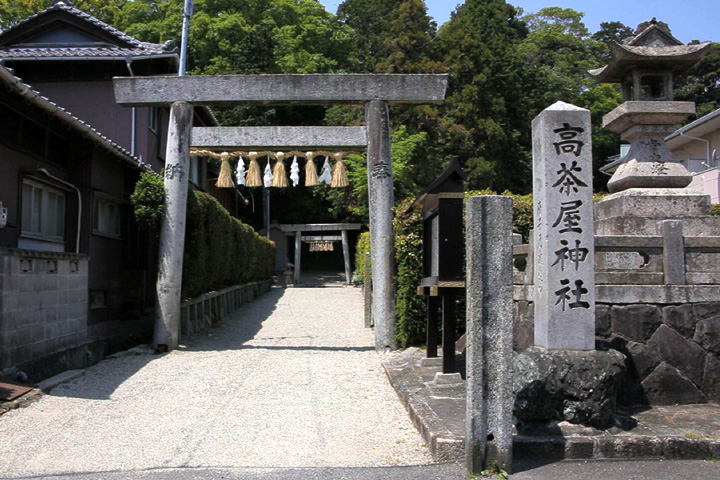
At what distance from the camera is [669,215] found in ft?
23.3

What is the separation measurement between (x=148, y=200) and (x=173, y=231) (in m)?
0.70

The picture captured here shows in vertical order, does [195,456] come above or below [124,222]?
below

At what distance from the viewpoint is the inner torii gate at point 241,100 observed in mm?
10484

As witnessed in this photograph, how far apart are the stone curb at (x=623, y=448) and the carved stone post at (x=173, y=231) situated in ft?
23.8

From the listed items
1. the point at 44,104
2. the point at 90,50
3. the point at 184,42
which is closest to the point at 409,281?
the point at 44,104

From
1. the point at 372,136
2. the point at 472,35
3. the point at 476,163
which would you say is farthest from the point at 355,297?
the point at 472,35

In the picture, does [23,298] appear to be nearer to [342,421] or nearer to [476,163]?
[342,421]

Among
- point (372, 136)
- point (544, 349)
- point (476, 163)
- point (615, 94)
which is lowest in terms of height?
point (544, 349)

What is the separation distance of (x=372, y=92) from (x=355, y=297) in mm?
13571

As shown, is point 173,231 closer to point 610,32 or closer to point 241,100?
point 241,100

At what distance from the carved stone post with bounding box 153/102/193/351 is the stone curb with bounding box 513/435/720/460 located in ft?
23.8

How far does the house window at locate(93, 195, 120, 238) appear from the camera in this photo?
11875 millimetres

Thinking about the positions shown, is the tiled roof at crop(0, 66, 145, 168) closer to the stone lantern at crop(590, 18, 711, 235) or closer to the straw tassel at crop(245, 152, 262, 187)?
the straw tassel at crop(245, 152, 262, 187)

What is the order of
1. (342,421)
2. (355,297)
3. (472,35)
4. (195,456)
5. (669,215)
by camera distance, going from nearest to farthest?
(195,456) → (342,421) → (669,215) → (355,297) → (472,35)
